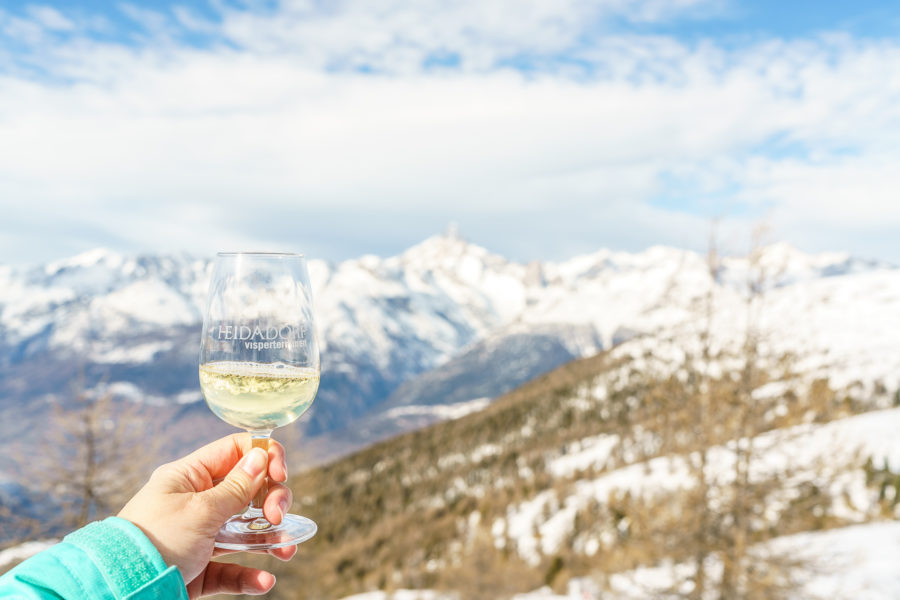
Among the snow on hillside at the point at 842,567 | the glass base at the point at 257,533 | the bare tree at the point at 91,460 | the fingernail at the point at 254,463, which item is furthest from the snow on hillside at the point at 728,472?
the bare tree at the point at 91,460

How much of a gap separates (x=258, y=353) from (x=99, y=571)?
3.18 feet

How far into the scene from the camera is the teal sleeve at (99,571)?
1447 mm

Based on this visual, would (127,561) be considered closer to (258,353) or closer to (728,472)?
(258,353)

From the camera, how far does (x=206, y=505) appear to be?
2.00m

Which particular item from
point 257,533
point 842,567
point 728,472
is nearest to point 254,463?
point 257,533

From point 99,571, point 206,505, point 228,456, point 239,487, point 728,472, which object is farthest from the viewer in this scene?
point 728,472

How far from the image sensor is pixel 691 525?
40.5 feet

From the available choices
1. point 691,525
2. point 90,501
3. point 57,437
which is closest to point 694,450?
point 691,525

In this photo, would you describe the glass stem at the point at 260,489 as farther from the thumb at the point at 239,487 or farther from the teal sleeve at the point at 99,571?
the teal sleeve at the point at 99,571

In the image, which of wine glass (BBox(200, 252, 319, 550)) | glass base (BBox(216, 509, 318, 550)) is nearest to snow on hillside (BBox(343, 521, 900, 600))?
glass base (BBox(216, 509, 318, 550))

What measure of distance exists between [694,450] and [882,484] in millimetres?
12800

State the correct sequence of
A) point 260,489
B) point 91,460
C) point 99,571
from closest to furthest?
1. point 99,571
2. point 260,489
3. point 91,460

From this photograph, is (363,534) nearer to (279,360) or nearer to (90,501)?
(90,501)

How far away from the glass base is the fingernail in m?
0.19
